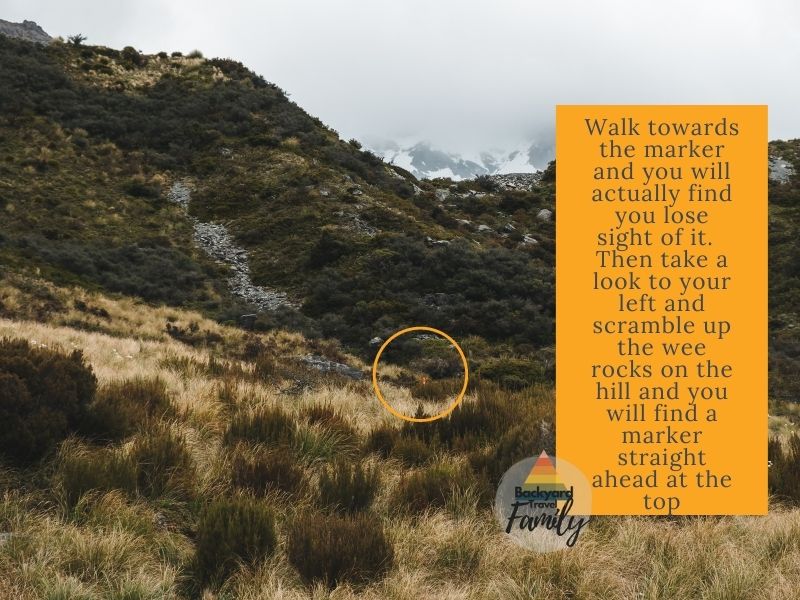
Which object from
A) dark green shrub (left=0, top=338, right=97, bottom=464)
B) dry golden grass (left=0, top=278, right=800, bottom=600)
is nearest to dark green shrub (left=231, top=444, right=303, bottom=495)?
dry golden grass (left=0, top=278, right=800, bottom=600)

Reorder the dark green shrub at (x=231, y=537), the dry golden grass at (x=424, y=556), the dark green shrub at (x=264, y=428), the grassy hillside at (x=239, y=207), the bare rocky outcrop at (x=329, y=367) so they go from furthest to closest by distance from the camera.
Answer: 1. the grassy hillside at (x=239, y=207)
2. the bare rocky outcrop at (x=329, y=367)
3. the dark green shrub at (x=264, y=428)
4. the dark green shrub at (x=231, y=537)
5. the dry golden grass at (x=424, y=556)

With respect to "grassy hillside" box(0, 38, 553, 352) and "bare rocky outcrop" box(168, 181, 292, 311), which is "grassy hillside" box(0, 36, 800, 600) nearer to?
"grassy hillside" box(0, 38, 553, 352)

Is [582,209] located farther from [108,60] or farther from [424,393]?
[108,60]

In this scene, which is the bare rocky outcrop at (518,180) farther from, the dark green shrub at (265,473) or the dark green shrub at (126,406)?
the dark green shrub at (265,473)

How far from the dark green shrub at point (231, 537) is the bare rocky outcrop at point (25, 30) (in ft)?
380

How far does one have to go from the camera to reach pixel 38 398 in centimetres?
462

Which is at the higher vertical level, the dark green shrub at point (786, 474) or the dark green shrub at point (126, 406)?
the dark green shrub at point (126, 406)

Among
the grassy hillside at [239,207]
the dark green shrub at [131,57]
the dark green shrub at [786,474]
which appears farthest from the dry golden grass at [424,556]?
the dark green shrub at [131,57]

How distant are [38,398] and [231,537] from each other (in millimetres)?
2264

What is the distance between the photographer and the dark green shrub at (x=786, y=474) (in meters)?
5.39

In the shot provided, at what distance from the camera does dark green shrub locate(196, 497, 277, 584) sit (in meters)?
3.40

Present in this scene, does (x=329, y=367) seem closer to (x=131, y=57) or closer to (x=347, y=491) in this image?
(x=347, y=491)

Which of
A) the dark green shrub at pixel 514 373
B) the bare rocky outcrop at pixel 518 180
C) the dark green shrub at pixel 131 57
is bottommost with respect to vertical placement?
the dark green shrub at pixel 514 373

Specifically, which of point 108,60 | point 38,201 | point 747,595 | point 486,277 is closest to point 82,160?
point 38,201
